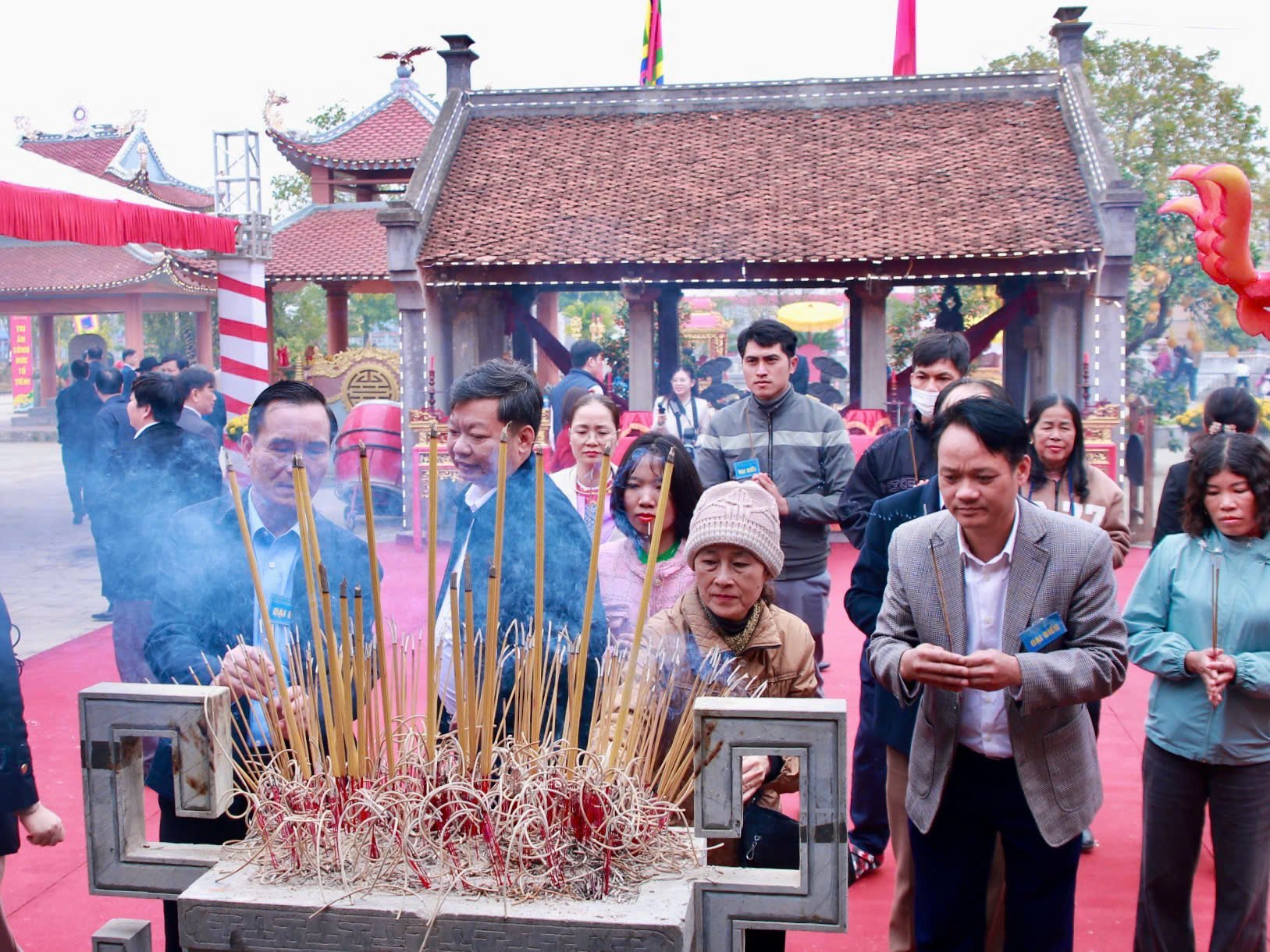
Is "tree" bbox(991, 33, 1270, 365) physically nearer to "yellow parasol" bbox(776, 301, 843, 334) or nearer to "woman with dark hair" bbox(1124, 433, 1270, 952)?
"yellow parasol" bbox(776, 301, 843, 334)

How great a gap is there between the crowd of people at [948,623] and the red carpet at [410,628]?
29 cm

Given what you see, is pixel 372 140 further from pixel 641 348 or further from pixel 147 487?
pixel 147 487

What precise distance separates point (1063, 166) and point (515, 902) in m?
11.0

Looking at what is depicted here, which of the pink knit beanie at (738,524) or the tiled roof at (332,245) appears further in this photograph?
the tiled roof at (332,245)

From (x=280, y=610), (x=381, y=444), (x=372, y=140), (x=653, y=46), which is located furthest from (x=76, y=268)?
(x=280, y=610)

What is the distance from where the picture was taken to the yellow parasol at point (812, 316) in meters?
21.5

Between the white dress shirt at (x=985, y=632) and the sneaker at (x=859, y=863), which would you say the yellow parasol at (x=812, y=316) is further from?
the white dress shirt at (x=985, y=632)

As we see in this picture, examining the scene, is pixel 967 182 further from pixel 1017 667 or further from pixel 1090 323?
pixel 1017 667

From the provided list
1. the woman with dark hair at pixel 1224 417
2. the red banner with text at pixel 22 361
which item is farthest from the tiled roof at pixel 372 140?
the woman with dark hair at pixel 1224 417

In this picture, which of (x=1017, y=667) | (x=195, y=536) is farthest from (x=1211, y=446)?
(x=195, y=536)

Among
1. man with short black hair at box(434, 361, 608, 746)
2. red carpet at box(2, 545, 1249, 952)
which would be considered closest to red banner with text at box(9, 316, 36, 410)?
red carpet at box(2, 545, 1249, 952)

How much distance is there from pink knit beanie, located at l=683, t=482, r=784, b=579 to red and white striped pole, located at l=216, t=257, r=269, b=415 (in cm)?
683

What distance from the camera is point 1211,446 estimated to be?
2500 mm

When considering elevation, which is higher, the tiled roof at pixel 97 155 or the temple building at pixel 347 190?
the tiled roof at pixel 97 155
